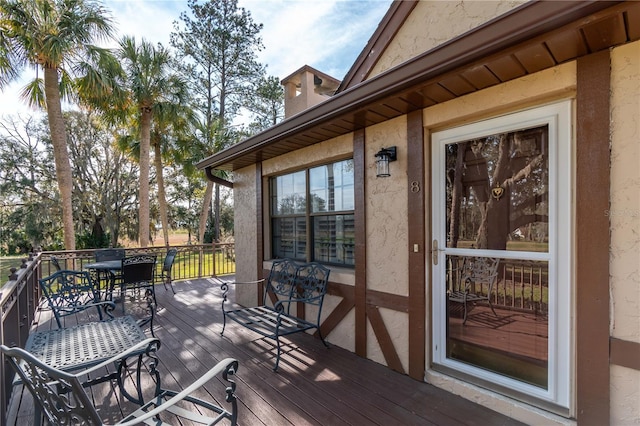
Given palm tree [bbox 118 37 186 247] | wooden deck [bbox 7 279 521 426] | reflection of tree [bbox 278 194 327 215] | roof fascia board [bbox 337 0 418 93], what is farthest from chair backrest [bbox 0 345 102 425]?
palm tree [bbox 118 37 186 247]

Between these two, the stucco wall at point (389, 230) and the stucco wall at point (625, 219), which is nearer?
the stucco wall at point (625, 219)

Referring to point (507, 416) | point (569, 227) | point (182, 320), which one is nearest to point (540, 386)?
point (507, 416)

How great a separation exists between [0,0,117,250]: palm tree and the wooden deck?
649cm

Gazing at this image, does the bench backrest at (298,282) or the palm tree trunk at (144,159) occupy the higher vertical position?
the palm tree trunk at (144,159)

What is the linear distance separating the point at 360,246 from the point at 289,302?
1.10 m

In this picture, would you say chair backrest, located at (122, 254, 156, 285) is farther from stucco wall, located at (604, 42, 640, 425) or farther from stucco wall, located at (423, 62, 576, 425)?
stucco wall, located at (604, 42, 640, 425)

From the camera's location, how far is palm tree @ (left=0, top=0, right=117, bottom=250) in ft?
22.0

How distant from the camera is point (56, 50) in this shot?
682 cm

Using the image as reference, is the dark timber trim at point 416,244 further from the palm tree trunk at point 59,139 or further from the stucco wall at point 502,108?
the palm tree trunk at point 59,139

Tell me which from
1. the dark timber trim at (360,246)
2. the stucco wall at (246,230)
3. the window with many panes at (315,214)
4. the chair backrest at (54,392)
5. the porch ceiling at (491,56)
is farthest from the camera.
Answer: the stucco wall at (246,230)

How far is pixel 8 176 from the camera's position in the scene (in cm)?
1562

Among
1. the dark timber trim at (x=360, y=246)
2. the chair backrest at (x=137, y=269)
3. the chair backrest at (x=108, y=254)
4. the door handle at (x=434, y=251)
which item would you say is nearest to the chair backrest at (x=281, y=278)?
the dark timber trim at (x=360, y=246)

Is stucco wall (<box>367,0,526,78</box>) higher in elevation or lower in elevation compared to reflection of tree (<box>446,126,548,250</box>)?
higher

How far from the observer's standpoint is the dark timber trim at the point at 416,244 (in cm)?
271
